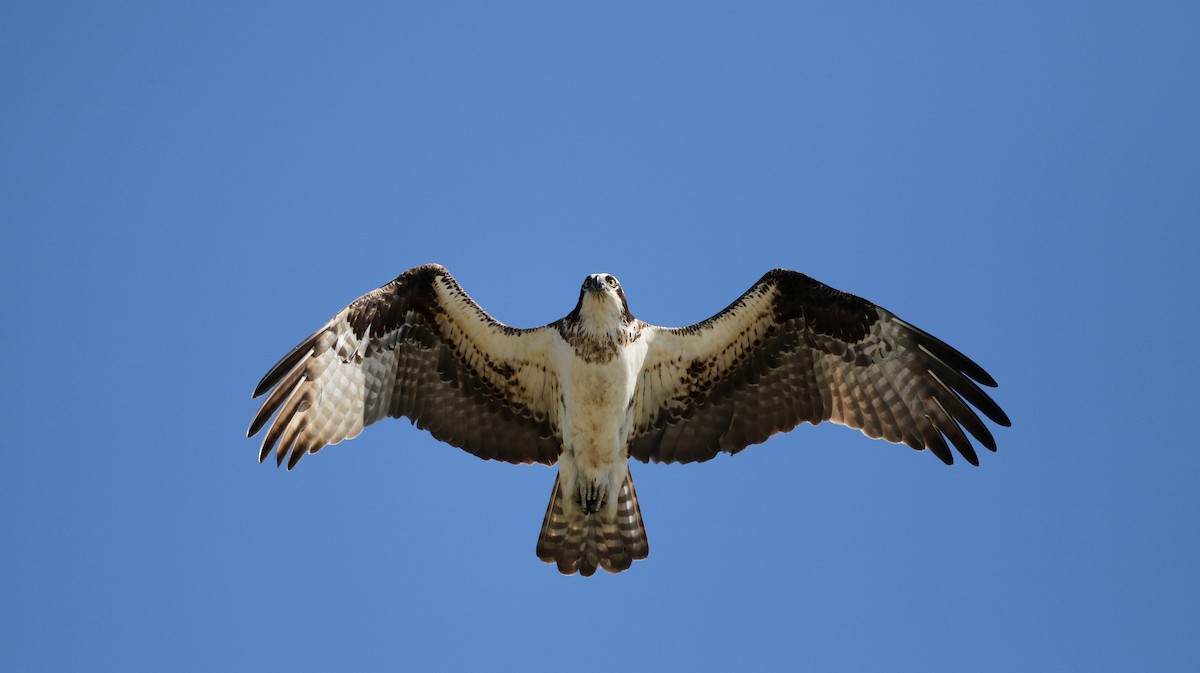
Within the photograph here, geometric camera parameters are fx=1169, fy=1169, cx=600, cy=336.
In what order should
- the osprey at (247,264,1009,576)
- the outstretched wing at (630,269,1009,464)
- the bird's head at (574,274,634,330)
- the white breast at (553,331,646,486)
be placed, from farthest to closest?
the outstretched wing at (630,269,1009,464), the osprey at (247,264,1009,576), the white breast at (553,331,646,486), the bird's head at (574,274,634,330)

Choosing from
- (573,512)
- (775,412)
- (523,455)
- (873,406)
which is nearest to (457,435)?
(523,455)

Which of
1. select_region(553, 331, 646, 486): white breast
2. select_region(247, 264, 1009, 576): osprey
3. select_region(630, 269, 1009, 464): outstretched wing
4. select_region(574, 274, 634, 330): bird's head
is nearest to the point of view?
select_region(574, 274, 634, 330): bird's head

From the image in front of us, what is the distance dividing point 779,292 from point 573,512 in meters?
2.83

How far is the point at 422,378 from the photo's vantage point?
11.1 metres

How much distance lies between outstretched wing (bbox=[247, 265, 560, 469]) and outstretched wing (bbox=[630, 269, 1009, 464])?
1132 millimetres

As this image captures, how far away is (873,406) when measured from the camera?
36.2 feet

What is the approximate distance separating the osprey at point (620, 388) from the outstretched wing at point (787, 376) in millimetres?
13

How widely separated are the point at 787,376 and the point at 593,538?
2.40 m

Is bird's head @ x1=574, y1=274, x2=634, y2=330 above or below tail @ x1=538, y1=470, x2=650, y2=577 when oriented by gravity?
above

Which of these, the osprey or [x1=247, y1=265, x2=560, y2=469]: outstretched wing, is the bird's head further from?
[x1=247, y1=265, x2=560, y2=469]: outstretched wing

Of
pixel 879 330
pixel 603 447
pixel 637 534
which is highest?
pixel 879 330

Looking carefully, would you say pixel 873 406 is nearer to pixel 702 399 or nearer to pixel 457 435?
pixel 702 399

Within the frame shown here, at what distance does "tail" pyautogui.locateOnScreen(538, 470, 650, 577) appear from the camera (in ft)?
36.0

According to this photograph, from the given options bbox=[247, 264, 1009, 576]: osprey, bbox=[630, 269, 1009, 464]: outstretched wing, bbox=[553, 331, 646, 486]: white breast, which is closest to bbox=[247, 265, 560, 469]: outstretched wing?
bbox=[247, 264, 1009, 576]: osprey
